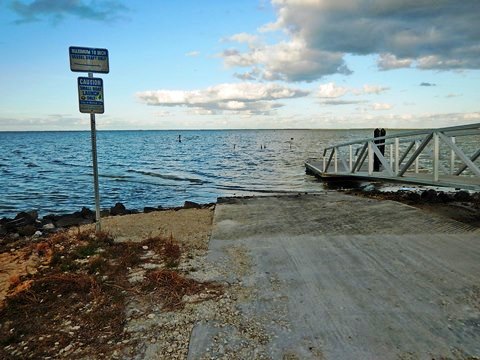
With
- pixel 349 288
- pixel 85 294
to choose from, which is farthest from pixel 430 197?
pixel 85 294

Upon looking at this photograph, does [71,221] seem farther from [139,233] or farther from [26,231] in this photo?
[139,233]

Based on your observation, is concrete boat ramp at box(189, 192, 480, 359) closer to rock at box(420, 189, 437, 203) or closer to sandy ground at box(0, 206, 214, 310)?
sandy ground at box(0, 206, 214, 310)

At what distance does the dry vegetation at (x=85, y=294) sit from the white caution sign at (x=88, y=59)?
2.71 m

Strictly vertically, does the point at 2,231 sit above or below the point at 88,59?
below

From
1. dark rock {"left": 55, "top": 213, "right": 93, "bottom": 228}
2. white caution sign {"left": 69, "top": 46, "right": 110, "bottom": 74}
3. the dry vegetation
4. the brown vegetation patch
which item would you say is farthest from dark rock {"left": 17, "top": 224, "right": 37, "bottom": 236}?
the brown vegetation patch

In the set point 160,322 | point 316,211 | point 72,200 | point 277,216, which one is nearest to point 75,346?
point 160,322

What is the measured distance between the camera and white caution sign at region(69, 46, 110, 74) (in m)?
5.59

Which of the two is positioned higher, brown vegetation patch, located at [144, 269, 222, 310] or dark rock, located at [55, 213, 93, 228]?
brown vegetation patch, located at [144, 269, 222, 310]

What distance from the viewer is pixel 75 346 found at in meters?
2.95

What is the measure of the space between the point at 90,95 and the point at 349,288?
470 centimetres

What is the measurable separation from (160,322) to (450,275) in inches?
127

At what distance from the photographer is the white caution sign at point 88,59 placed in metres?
5.59

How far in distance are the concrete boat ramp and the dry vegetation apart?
0.63 meters

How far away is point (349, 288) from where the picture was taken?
387 cm
